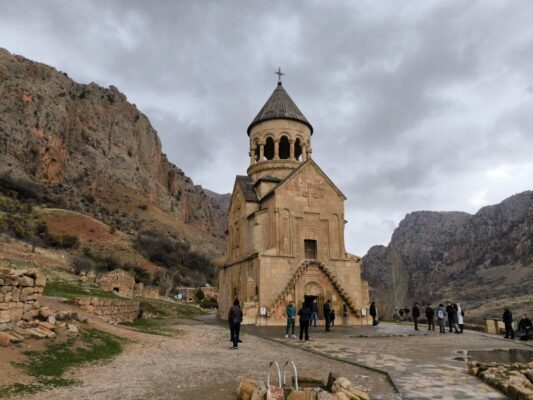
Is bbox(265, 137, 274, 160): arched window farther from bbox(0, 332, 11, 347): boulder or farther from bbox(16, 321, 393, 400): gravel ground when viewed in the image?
bbox(0, 332, 11, 347): boulder

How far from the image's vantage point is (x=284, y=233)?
22.7m

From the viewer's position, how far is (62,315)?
10391mm

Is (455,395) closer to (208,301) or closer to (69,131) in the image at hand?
(208,301)

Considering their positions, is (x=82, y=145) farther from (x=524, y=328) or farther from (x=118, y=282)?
(x=524, y=328)

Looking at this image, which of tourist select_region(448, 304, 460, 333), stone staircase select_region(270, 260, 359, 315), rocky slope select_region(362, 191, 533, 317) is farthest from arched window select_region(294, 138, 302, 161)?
rocky slope select_region(362, 191, 533, 317)

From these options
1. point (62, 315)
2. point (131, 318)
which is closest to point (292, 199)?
point (131, 318)

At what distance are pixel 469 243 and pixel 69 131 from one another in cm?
8988

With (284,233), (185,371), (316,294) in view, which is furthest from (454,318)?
(185,371)

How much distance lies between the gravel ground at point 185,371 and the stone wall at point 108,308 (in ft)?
8.67

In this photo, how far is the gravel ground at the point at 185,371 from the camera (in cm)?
620

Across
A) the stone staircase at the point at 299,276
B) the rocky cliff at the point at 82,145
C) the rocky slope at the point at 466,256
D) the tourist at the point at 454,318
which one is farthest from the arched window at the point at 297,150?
the rocky cliff at the point at 82,145

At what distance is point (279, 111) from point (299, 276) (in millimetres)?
11161

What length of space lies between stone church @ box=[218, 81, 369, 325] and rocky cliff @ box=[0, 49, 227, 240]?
47.7 m

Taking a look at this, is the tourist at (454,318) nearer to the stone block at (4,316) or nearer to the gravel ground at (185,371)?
the gravel ground at (185,371)
